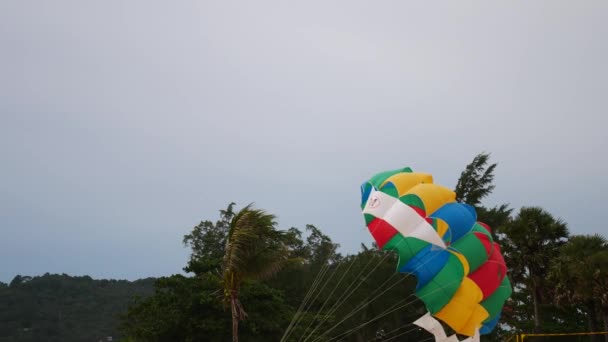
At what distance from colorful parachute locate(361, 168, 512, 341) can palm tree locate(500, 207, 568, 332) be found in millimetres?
14015

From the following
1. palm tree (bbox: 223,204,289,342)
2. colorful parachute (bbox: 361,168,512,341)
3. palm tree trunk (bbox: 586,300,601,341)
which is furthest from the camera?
palm tree trunk (bbox: 586,300,601,341)

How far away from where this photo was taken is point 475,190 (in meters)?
38.8

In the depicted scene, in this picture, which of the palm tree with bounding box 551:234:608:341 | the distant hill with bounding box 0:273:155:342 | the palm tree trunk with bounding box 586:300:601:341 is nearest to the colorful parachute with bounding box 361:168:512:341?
the palm tree with bounding box 551:234:608:341

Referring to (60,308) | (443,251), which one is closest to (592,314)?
(443,251)

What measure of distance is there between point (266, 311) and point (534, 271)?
1224 centimetres

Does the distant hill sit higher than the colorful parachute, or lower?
higher

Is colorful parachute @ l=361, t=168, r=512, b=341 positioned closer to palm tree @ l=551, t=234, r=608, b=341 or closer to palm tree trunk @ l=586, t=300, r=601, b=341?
palm tree @ l=551, t=234, r=608, b=341

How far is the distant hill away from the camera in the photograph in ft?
233

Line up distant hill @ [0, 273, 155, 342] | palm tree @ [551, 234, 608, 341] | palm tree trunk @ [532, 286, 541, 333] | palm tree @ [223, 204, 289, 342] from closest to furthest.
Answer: palm tree @ [223, 204, 289, 342], palm tree @ [551, 234, 608, 341], palm tree trunk @ [532, 286, 541, 333], distant hill @ [0, 273, 155, 342]

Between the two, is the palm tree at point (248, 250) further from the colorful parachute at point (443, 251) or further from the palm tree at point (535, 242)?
the palm tree at point (535, 242)

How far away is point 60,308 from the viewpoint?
77562 millimetres

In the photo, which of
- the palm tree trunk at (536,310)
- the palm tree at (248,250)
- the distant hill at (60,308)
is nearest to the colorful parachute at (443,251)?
the palm tree at (248,250)

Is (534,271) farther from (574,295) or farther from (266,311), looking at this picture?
(266,311)

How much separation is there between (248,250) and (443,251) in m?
4.43
